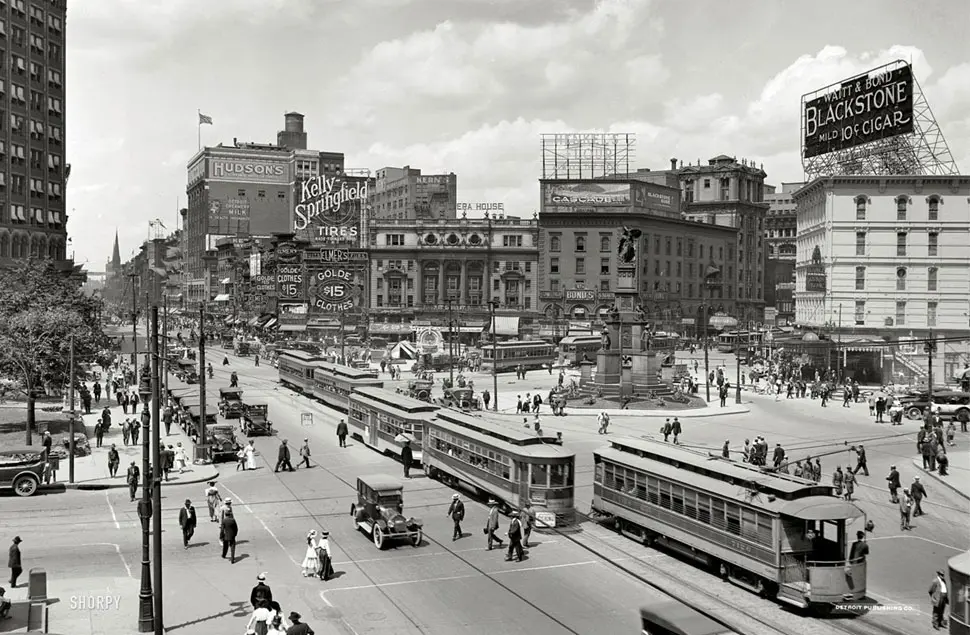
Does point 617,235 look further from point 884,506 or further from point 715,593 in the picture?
point 715,593

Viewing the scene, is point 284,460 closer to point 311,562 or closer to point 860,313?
point 311,562

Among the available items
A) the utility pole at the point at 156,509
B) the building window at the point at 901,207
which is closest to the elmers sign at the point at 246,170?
the building window at the point at 901,207

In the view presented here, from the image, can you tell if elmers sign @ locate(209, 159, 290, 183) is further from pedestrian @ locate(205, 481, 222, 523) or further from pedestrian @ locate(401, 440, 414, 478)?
pedestrian @ locate(205, 481, 222, 523)

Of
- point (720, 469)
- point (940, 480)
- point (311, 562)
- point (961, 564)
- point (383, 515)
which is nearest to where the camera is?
point (961, 564)

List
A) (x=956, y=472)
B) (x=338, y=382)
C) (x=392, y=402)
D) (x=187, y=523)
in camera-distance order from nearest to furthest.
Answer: (x=187, y=523)
(x=956, y=472)
(x=392, y=402)
(x=338, y=382)

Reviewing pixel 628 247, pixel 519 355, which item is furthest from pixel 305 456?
pixel 519 355

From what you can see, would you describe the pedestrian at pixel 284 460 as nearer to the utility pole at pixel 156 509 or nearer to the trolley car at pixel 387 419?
the trolley car at pixel 387 419

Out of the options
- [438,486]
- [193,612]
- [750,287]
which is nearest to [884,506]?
[438,486]
